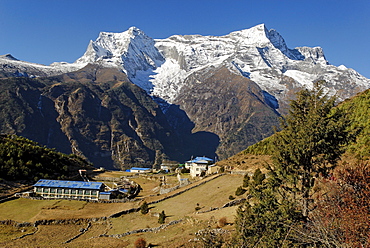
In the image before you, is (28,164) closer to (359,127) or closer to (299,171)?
(299,171)

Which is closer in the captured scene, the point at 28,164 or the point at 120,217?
the point at 120,217

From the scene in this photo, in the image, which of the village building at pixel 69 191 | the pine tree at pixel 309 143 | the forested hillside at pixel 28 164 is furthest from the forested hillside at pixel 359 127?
the forested hillside at pixel 28 164

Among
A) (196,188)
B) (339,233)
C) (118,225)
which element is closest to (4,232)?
(118,225)

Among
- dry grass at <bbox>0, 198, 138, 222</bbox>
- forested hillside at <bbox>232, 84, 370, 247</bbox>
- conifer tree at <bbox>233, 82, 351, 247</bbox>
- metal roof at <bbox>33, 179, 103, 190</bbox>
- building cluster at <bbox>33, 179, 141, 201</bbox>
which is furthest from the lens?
metal roof at <bbox>33, 179, 103, 190</bbox>

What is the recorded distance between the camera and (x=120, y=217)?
45625 millimetres

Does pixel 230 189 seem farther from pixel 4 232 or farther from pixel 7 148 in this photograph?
pixel 7 148

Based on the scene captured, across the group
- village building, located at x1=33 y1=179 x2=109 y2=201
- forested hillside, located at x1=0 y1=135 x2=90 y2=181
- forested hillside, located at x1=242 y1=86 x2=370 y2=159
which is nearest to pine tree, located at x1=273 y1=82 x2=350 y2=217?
forested hillside, located at x1=242 y1=86 x2=370 y2=159

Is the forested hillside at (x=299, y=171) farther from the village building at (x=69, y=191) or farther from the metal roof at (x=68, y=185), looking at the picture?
the metal roof at (x=68, y=185)

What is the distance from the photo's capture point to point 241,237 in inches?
684

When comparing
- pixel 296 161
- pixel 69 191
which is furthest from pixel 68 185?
pixel 296 161

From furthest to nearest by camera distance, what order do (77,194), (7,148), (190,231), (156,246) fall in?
(7,148), (77,194), (190,231), (156,246)

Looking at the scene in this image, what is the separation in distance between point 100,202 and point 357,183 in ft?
178

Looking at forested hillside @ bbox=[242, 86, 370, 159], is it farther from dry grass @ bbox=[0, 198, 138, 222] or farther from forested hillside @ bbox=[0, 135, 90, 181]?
Answer: forested hillside @ bbox=[0, 135, 90, 181]

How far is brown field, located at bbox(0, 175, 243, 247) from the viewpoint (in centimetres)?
3084
